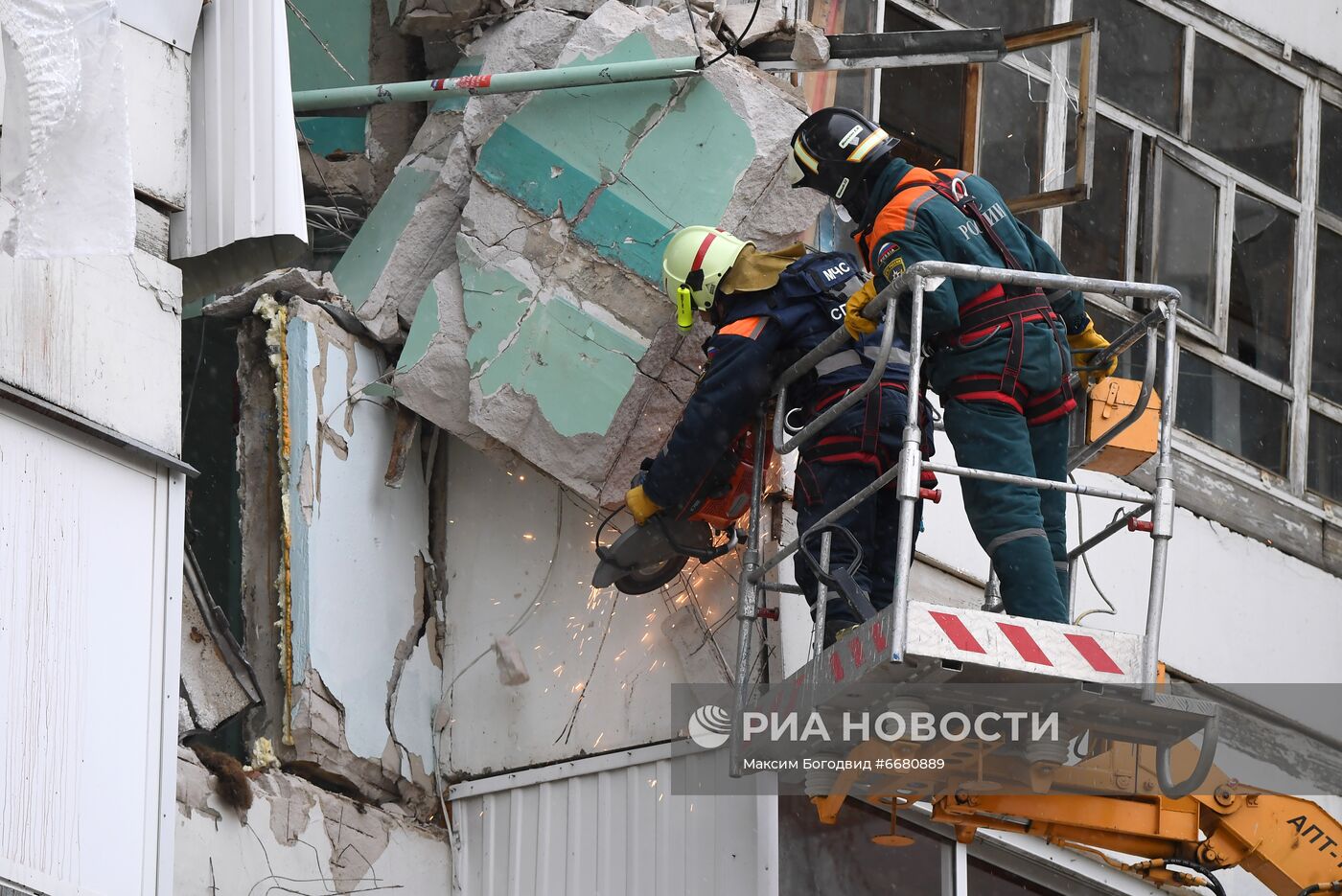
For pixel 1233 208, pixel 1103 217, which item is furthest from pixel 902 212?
pixel 1233 208

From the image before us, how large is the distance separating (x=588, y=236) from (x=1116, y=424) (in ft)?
7.79

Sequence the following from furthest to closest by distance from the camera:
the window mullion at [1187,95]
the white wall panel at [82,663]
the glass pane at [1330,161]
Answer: the glass pane at [1330,161]
the window mullion at [1187,95]
the white wall panel at [82,663]

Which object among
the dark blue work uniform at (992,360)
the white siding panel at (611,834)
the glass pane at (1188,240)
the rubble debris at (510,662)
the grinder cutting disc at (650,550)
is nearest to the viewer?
the dark blue work uniform at (992,360)

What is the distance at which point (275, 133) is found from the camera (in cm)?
672

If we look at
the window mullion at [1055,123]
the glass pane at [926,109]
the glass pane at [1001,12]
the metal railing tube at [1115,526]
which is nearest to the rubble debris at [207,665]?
the metal railing tube at [1115,526]

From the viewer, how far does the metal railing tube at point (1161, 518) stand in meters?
6.14

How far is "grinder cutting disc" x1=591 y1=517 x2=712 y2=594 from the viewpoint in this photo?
7.61 metres

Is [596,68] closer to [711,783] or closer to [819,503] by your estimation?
[819,503]

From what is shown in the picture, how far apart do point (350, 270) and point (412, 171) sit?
1.78 feet

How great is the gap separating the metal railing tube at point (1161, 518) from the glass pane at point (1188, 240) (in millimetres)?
4174

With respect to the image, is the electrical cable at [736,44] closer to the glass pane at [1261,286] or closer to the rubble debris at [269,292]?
the rubble debris at [269,292]

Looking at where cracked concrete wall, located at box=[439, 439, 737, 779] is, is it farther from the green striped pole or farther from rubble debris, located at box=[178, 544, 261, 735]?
the green striped pole

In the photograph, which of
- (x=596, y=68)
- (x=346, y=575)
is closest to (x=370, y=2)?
(x=596, y=68)

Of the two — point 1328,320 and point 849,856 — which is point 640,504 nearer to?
point 849,856
